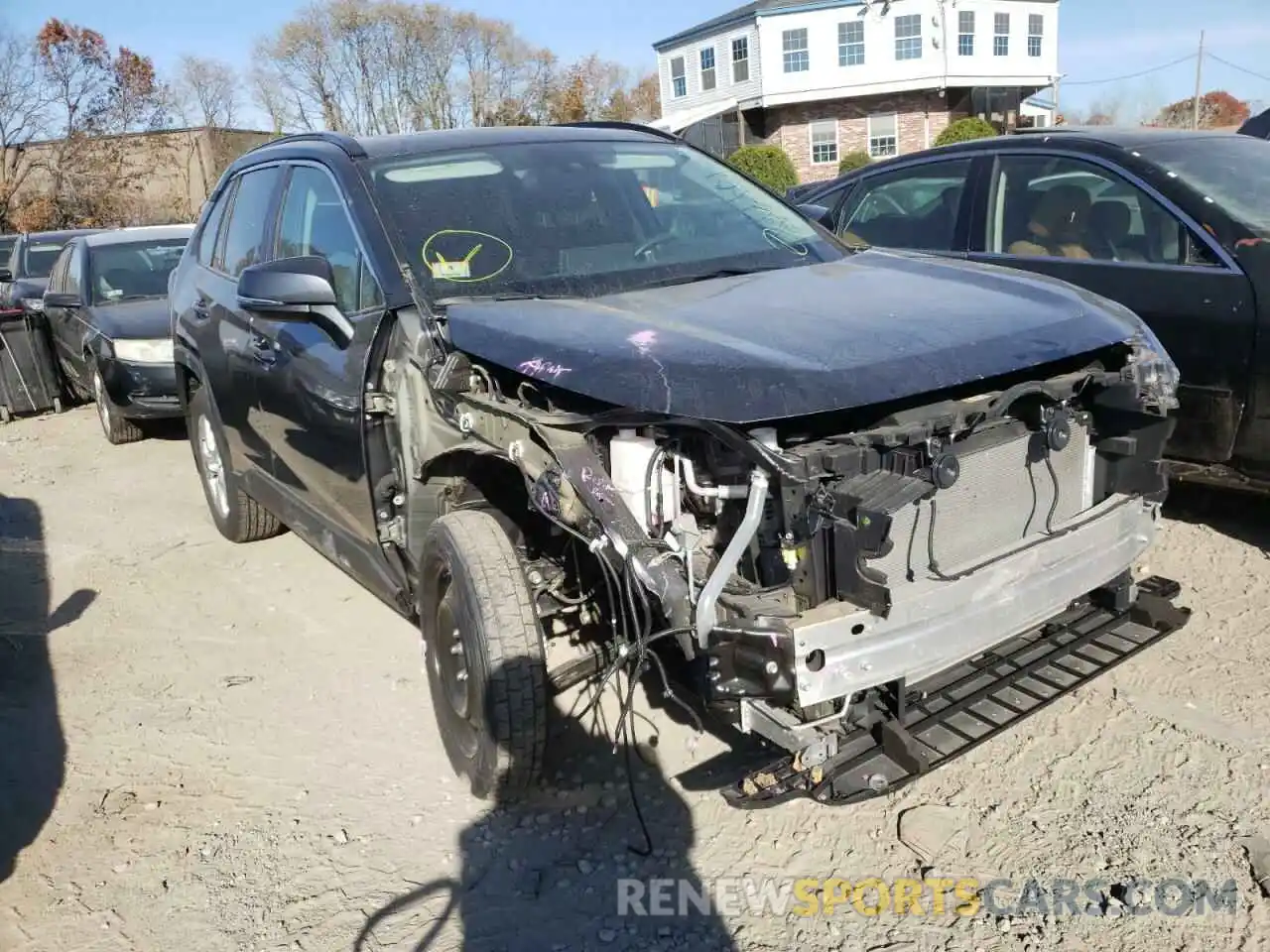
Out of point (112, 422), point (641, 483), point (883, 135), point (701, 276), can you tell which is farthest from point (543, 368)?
point (883, 135)

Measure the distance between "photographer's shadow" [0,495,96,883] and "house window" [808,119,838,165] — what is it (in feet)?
110

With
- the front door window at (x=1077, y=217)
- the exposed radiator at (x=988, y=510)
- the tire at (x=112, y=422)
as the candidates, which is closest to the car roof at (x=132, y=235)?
the tire at (x=112, y=422)

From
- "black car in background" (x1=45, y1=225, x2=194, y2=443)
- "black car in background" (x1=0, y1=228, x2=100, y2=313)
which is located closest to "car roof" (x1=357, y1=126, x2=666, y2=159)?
"black car in background" (x1=45, y1=225, x2=194, y2=443)

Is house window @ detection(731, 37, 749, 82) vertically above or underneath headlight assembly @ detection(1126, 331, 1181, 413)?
above

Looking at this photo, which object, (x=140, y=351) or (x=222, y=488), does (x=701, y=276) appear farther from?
(x=140, y=351)

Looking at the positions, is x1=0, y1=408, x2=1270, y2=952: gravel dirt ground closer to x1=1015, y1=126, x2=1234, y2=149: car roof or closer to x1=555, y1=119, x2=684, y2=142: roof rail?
x1=1015, y1=126, x2=1234, y2=149: car roof

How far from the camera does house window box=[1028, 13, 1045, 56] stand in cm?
3719

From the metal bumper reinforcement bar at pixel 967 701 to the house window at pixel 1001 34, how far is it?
3742 cm

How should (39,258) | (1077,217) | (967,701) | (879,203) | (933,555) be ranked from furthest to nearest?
(39,258) < (879,203) < (1077,217) < (967,701) < (933,555)

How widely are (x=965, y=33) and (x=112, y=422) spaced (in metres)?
34.1

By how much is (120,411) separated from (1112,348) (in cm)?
751

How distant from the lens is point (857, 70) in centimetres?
3497

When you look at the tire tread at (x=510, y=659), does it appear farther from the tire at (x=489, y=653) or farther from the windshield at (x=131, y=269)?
the windshield at (x=131, y=269)

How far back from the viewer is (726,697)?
2547 mm
